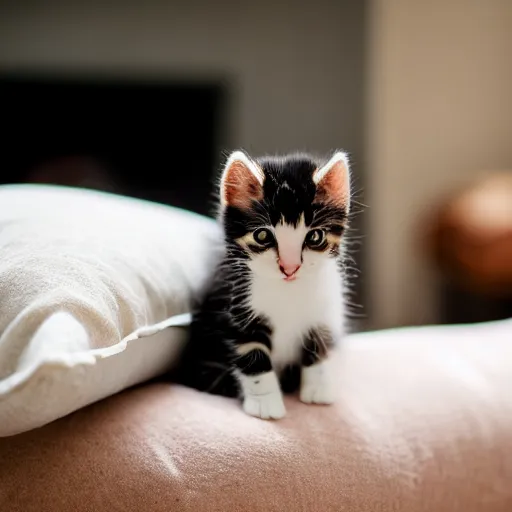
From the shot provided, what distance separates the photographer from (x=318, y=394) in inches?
29.7

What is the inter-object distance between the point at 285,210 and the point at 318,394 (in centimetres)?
22

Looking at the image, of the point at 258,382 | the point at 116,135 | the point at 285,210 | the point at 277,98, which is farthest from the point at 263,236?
the point at 277,98

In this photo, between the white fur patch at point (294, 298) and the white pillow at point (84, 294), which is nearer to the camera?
the white pillow at point (84, 294)

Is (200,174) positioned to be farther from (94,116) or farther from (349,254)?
(349,254)

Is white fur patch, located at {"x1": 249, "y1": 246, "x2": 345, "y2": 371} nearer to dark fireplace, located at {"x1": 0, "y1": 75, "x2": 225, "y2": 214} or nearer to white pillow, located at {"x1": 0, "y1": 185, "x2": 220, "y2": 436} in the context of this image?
white pillow, located at {"x1": 0, "y1": 185, "x2": 220, "y2": 436}

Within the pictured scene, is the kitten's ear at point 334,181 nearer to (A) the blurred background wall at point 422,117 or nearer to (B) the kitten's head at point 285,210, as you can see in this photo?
(B) the kitten's head at point 285,210

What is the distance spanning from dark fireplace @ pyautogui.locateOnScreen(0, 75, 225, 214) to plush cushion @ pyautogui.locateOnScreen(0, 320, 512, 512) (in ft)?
6.92

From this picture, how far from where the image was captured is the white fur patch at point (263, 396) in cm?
71

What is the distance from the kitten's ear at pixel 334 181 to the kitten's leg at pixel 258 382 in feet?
0.61

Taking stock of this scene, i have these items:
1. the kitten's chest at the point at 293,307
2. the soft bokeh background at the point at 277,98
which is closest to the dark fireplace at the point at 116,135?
the soft bokeh background at the point at 277,98

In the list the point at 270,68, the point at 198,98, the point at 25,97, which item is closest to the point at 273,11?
the point at 270,68

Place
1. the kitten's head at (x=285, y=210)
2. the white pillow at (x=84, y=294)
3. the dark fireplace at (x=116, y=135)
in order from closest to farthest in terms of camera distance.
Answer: the white pillow at (x=84, y=294) → the kitten's head at (x=285, y=210) → the dark fireplace at (x=116, y=135)

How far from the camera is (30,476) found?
593 mm

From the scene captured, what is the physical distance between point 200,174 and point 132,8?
29.4 inches
